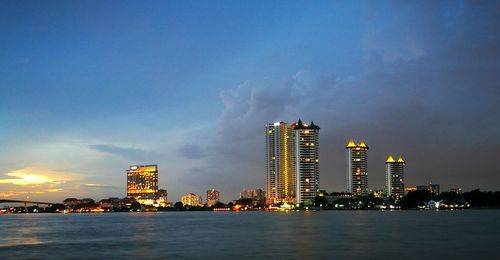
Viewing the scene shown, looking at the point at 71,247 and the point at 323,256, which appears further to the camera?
the point at 71,247

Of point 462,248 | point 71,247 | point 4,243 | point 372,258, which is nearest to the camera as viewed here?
point 372,258

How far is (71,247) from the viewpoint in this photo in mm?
61094

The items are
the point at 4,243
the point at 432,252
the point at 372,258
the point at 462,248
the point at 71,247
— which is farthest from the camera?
the point at 4,243

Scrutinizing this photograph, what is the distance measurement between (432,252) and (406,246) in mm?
5835

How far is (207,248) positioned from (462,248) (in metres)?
25.2

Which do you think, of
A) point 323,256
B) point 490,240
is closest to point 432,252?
point 323,256

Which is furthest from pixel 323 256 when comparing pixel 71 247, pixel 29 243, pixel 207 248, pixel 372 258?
pixel 29 243

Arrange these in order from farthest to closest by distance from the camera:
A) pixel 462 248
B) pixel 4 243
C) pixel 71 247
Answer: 1. pixel 4 243
2. pixel 71 247
3. pixel 462 248

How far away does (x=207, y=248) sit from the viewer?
57.9m

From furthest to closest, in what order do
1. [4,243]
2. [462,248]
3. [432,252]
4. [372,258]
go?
[4,243]
[462,248]
[432,252]
[372,258]

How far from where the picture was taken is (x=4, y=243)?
66.6 m

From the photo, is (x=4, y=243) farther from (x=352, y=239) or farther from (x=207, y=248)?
(x=352, y=239)

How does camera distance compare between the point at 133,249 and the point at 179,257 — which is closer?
the point at 179,257

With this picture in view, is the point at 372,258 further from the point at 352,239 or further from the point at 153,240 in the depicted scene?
the point at 153,240
